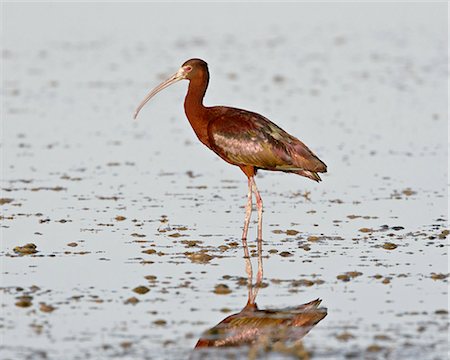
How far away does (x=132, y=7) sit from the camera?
160ft

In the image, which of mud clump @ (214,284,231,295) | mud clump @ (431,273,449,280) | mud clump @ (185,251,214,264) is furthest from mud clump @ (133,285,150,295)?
mud clump @ (431,273,449,280)

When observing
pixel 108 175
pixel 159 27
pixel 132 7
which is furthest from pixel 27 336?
pixel 132 7

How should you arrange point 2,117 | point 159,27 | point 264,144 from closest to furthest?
point 264,144, point 2,117, point 159,27

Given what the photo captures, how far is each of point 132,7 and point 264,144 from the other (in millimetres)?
36181

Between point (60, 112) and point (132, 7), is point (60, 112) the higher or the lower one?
the lower one

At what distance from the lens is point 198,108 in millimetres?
13695

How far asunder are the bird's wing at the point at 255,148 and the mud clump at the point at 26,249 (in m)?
2.29

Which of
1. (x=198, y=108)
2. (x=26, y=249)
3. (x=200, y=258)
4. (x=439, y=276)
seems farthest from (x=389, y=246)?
(x=26, y=249)

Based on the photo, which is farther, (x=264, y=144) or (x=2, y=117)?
(x=2, y=117)

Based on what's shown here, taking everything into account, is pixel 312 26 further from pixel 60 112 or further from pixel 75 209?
pixel 75 209

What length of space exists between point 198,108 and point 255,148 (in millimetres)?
813

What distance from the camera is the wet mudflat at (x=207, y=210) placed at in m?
9.64

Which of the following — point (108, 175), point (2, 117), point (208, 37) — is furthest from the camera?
point (208, 37)

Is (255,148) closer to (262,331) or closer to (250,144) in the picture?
(250,144)
